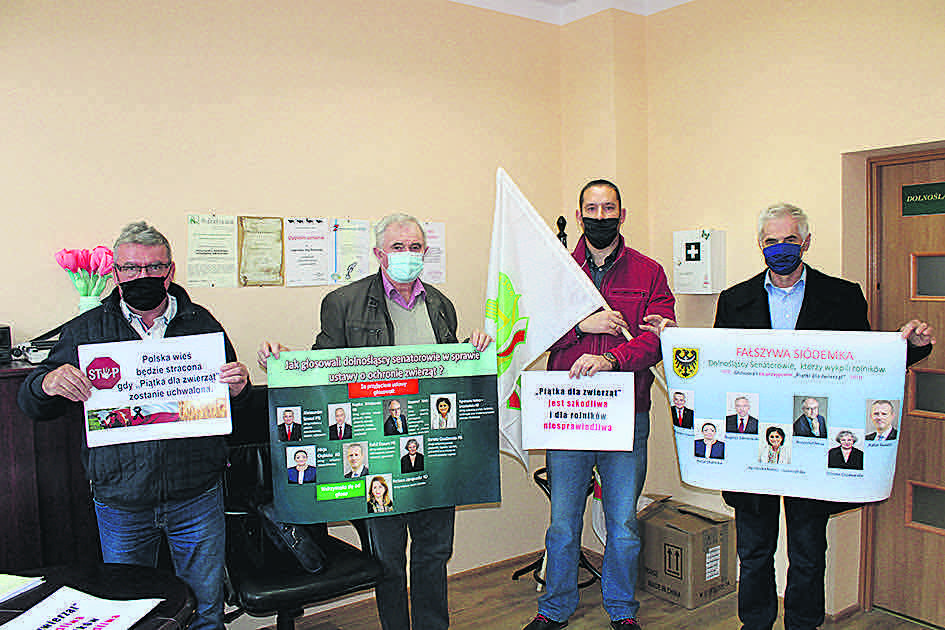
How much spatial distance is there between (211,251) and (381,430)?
1.23 metres

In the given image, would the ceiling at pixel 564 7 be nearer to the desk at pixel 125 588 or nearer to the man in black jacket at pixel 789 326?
the man in black jacket at pixel 789 326

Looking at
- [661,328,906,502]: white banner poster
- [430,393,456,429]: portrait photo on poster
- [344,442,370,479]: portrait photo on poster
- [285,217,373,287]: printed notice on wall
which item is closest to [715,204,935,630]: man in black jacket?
[661,328,906,502]: white banner poster

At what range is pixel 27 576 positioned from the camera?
1.89 meters

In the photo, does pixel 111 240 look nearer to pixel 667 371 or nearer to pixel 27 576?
pixel 27 576

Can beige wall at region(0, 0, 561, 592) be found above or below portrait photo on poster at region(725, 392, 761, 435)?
above

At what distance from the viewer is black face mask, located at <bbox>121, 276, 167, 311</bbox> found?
7.52 feet

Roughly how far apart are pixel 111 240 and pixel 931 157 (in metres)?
3.48

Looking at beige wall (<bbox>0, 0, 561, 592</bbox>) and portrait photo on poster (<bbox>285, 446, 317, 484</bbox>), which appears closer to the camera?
portrait photo on poster (<bbox>285, 446, 317, 484</bbox>)

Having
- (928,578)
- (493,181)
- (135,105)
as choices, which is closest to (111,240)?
(135,105)

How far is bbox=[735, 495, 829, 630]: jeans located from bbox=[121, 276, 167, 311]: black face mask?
2.16m

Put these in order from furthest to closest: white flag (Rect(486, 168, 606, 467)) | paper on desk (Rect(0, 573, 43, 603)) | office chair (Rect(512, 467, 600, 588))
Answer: office chair (Rect(512, 467, 600, 588)), white flag (Rect(486, 168, 606, 467)), paper on desk (Rect(0, 573, 43, 603))

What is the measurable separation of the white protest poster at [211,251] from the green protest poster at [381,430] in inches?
36.8

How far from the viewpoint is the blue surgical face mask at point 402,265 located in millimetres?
2668

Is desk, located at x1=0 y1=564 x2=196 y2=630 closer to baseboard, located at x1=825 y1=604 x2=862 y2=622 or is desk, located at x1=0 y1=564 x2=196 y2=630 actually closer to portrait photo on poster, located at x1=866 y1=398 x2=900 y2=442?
portrait photo on poster, located at x1=866 y1=398 x2=900 y2=442
